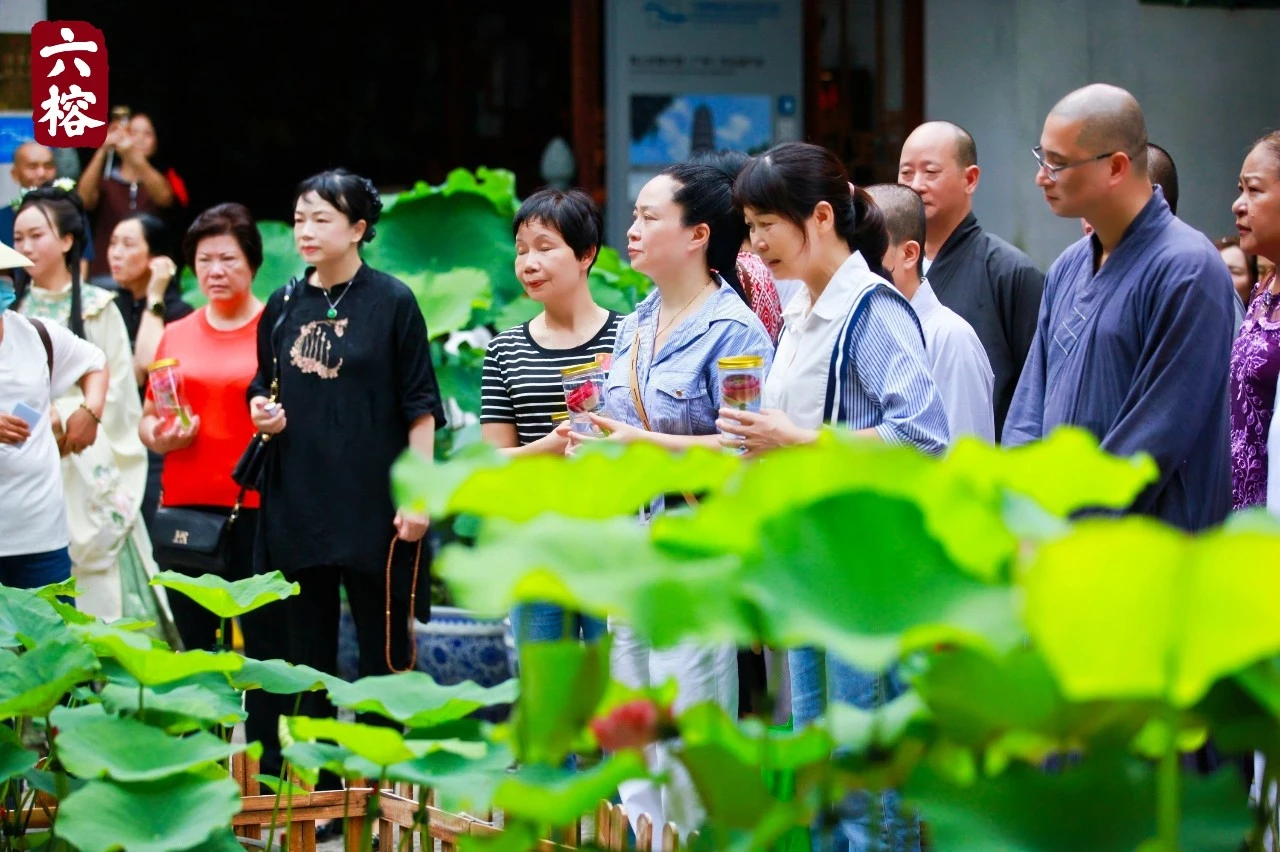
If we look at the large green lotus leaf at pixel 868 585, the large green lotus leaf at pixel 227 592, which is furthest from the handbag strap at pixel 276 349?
the large green lotus leaf at pixel 868 585

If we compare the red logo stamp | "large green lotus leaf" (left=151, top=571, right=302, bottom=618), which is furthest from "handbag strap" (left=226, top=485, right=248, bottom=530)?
"large green lotus leaf" (left=151, top=571, right=302, bottom=618)

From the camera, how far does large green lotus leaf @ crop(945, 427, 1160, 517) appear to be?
1.42 m

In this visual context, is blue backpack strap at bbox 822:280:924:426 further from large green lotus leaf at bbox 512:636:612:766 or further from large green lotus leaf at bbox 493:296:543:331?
large green lotus leaf at bbox 493:296:543:331

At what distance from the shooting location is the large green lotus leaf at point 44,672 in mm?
2246

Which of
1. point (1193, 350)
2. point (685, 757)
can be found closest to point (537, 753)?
point (685, 757)

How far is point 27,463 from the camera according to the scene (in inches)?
166

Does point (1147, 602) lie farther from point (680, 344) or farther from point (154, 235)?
point (154, 235)

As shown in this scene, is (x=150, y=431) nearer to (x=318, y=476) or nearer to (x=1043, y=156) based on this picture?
(x=318, y=476)

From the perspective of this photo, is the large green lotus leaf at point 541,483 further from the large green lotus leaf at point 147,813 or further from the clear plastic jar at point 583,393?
the clear plastic jar at point 583,393

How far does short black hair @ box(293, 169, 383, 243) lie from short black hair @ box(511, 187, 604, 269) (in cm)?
50

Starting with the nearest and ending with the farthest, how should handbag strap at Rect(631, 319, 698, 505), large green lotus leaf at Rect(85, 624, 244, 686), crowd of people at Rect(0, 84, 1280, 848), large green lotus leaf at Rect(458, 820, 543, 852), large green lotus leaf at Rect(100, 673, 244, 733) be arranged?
large green lotus leaf at Rect(458, 820, 543, 852)
large green lotus leaf at Rect(85, 624, 244, 686)
large green lotus leaf at Rect(100, 673, 244, 733)
crowd of people at Rect(0, 84, 1280, 848)
handbag strap at Rect(631, 319, 698, 505)

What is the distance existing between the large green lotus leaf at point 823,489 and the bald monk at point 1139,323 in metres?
1.60

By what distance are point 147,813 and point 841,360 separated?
154 centimetres

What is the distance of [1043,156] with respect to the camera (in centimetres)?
311
